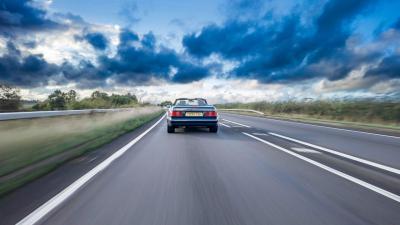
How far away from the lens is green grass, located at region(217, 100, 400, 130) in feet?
86.0

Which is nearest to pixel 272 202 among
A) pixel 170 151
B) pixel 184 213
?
pixel 184 213

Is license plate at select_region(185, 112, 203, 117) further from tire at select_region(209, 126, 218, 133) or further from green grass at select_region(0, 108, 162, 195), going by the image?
Answer: green grass at select_region(0, 108, 162, 195)

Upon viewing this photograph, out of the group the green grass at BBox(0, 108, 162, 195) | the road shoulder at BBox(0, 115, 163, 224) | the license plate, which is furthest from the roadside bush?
the road shoulder at BBox(0, 115, 163, 224)

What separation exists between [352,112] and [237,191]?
29.8 metres

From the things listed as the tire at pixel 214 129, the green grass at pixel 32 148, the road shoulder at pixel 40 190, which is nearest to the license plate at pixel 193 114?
the tire at pixel 214 129

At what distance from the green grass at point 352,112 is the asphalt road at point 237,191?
14746mm

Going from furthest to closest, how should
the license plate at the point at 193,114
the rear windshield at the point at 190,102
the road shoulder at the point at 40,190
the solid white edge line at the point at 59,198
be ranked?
1. the rear windshield at the point at 190,102
2. the license plate at the point at 193,114
3. the road shoulder at the point at 40,190
4. the solid white edge line at the point at 59,198

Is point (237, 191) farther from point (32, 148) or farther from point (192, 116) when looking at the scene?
point (192, 116)

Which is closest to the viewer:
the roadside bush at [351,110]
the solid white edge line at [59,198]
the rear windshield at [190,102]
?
the solid white edge line at [59,198]

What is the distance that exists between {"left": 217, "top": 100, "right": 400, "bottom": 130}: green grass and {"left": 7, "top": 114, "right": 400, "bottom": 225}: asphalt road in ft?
48.4

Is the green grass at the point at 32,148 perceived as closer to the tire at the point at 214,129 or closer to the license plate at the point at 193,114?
the license plate at the point at 193,114

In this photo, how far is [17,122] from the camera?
1440 centimetres

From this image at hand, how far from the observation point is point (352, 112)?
3203cm

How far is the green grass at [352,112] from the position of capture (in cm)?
2621
